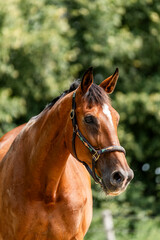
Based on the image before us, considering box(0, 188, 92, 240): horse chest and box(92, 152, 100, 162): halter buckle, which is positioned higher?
box(92, 152, 100, 162): halter buckle

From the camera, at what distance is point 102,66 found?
12.2m

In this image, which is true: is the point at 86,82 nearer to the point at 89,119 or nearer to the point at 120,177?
the point at 89,119

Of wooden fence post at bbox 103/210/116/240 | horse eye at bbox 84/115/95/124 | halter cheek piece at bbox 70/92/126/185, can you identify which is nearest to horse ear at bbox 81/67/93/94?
halter cheek piece at bbox 70/92/126/185

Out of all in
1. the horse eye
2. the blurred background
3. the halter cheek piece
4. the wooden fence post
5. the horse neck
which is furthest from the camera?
the blurred background

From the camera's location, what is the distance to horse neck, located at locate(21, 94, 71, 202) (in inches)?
148

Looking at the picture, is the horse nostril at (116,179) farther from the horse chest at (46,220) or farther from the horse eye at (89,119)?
the horse chest at (46,220)

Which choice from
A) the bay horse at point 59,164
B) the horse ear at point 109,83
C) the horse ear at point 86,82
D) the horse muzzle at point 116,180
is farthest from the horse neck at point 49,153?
the horse muzzle at point 116,180

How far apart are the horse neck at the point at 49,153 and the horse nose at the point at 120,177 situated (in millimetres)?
705

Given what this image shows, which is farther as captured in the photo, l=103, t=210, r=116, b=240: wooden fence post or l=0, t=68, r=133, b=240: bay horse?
l=103, t=210, r=116, b=240: wooden fence post

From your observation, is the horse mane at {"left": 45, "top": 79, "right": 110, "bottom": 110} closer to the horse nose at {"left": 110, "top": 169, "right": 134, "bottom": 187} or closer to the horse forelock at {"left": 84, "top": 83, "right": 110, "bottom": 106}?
the horse forelock at {"left": 84, "top": 83, "right": 110, "bottom": 106}

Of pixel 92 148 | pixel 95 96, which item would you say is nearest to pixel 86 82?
pixel 95 96

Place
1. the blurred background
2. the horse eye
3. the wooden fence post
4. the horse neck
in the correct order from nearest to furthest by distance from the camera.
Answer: the horse eye < the horse neck < the wooden fence post < the blurred background

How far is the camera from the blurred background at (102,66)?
10039 mm

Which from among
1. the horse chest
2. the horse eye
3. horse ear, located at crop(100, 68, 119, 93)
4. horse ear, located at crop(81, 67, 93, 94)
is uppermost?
horse ear, located at crop(81, 67, 93, 94)
